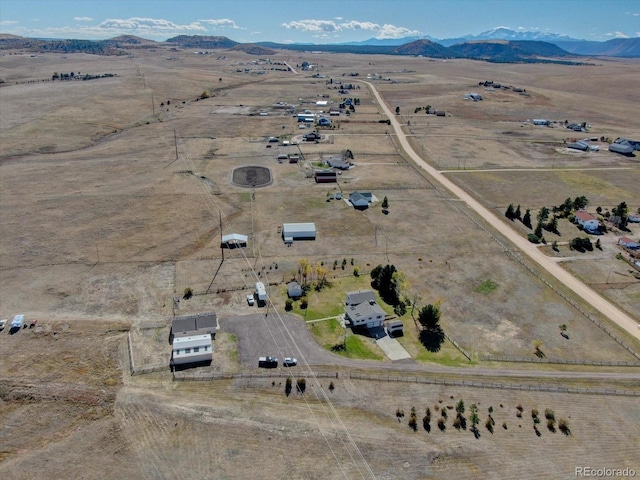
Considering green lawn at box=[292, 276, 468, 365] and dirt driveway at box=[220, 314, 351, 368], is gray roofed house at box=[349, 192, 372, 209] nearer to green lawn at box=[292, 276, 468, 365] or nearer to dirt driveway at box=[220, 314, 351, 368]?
green lawn at box=[292, 276, 468, 365]

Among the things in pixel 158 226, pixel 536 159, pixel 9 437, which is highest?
pixel 536 159

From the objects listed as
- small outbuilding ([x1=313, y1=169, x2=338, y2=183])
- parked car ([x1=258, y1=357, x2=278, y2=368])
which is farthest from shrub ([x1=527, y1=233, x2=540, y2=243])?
parked car ([x1=258, y1=357, x2=278, y2=368])

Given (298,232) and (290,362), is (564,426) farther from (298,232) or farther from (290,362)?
(298,232)

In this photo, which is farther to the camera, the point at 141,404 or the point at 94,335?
the point at 94,335

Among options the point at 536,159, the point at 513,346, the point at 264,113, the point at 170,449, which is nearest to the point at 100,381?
the point at 170,449

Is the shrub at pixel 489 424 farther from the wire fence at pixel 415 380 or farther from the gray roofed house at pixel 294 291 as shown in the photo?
the gray roofed house at pixel 294 291

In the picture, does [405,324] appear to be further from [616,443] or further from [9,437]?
[9,437]
